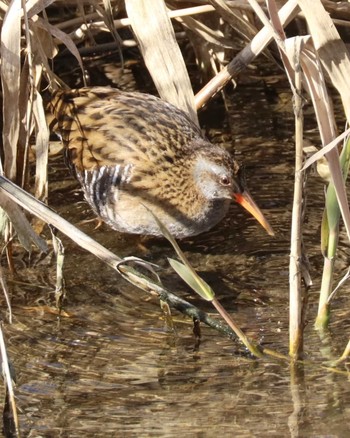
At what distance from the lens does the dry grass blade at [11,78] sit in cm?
406

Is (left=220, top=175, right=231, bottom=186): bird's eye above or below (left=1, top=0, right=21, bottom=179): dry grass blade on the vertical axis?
below

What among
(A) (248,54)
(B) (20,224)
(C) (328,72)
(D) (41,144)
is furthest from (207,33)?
(B) (20,224)

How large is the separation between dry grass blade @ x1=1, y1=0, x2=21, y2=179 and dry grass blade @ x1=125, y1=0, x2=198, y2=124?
553 millimetres

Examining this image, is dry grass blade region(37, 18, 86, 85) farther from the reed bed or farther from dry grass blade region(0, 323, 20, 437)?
dry grass blade region(0, 323, 20, 437)

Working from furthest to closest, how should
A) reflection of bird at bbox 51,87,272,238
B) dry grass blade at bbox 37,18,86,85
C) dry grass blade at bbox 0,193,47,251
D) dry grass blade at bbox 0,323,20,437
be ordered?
reflection of bird at bbox 51,87,272,238 < dry grass blade at bbox 37,18,86,85 < dry grass blade at bbox 0,193,47,251 < dry grass blade at bbox 0,323,20,437

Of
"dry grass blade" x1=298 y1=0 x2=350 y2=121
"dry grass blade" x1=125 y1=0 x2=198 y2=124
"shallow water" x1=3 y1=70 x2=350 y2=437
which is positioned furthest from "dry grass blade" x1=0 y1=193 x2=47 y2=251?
"dry grass blade" x1=125 y1=0 x2=198 y2=124

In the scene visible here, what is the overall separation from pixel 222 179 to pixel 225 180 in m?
0.02

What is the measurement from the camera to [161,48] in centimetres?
449

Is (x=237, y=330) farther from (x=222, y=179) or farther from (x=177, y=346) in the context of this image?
(x=222, y=179)

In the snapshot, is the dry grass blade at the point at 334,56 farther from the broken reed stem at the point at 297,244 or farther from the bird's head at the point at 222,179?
the bird's head at the point at 222,179

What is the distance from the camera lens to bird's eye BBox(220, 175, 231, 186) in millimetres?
4455

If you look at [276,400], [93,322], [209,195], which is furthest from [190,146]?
[276,400]

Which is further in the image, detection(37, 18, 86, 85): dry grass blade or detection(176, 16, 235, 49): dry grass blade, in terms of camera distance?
detection(176, 16, 235, 49): dry grass blade

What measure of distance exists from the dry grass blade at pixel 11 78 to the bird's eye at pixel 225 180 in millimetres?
893
